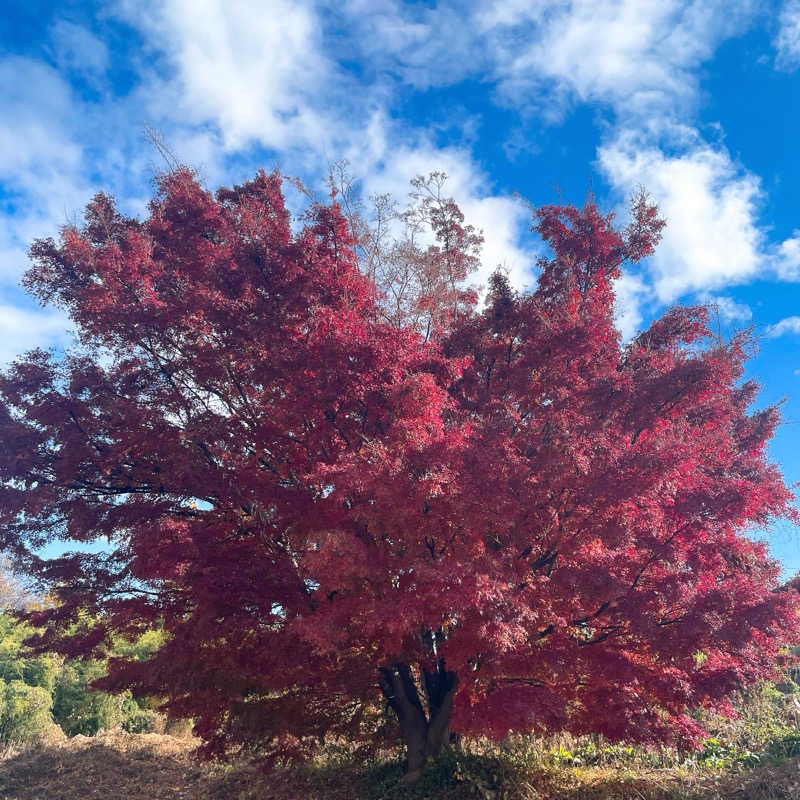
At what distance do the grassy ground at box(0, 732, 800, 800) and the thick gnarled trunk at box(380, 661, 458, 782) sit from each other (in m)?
0.46

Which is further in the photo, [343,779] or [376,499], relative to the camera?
[343,779]

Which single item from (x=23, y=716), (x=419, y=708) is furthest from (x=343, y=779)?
(x=23, y=716)

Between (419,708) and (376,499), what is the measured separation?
20.2 feet

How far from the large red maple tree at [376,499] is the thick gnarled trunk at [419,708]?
50mm

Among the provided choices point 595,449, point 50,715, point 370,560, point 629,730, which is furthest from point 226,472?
point 50,715

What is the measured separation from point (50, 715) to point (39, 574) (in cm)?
1015

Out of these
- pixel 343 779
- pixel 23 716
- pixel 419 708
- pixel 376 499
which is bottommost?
pixel 343 779

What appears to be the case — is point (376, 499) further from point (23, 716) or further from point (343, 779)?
point (23, 716)

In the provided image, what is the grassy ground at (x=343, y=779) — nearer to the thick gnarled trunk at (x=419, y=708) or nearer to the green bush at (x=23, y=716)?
the thick gnarled trunk at (x=419, y=708)

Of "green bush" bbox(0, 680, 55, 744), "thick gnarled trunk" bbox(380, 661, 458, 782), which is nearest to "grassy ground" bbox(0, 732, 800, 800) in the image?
"thick gnarled trunk" bbox(380, 661, 458, 782)

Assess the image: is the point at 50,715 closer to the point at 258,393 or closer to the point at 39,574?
the point at 39,574

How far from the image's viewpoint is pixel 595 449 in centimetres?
760

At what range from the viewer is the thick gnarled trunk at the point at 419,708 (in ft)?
34.0

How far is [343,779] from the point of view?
1134 cm
